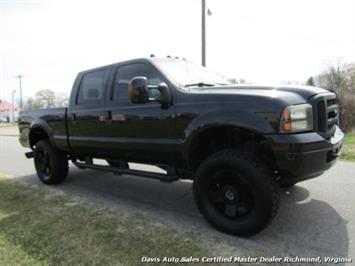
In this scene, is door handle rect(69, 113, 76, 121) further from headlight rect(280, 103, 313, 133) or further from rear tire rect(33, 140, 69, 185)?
headlight rect(280, 103, 313, 133)

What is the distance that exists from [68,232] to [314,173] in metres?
2.69

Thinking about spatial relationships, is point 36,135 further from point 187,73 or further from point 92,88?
point 187,73

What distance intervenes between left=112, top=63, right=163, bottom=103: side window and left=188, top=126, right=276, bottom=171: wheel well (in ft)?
3.43

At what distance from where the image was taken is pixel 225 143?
373cm

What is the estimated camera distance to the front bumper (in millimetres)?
2871

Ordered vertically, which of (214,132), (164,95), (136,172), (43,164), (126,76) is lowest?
(43,164)

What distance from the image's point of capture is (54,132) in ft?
18.2

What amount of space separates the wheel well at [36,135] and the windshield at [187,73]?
3.08m

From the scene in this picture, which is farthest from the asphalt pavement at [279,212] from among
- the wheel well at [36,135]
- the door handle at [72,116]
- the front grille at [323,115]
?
the door handle at [72,116]

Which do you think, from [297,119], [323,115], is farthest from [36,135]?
[323,115]

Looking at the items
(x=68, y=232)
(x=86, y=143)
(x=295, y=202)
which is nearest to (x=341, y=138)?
(x=295, y=202)

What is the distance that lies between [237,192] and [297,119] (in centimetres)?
96

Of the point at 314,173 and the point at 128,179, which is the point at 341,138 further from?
the point at 128,179

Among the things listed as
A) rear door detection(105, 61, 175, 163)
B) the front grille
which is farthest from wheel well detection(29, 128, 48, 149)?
the front grille
